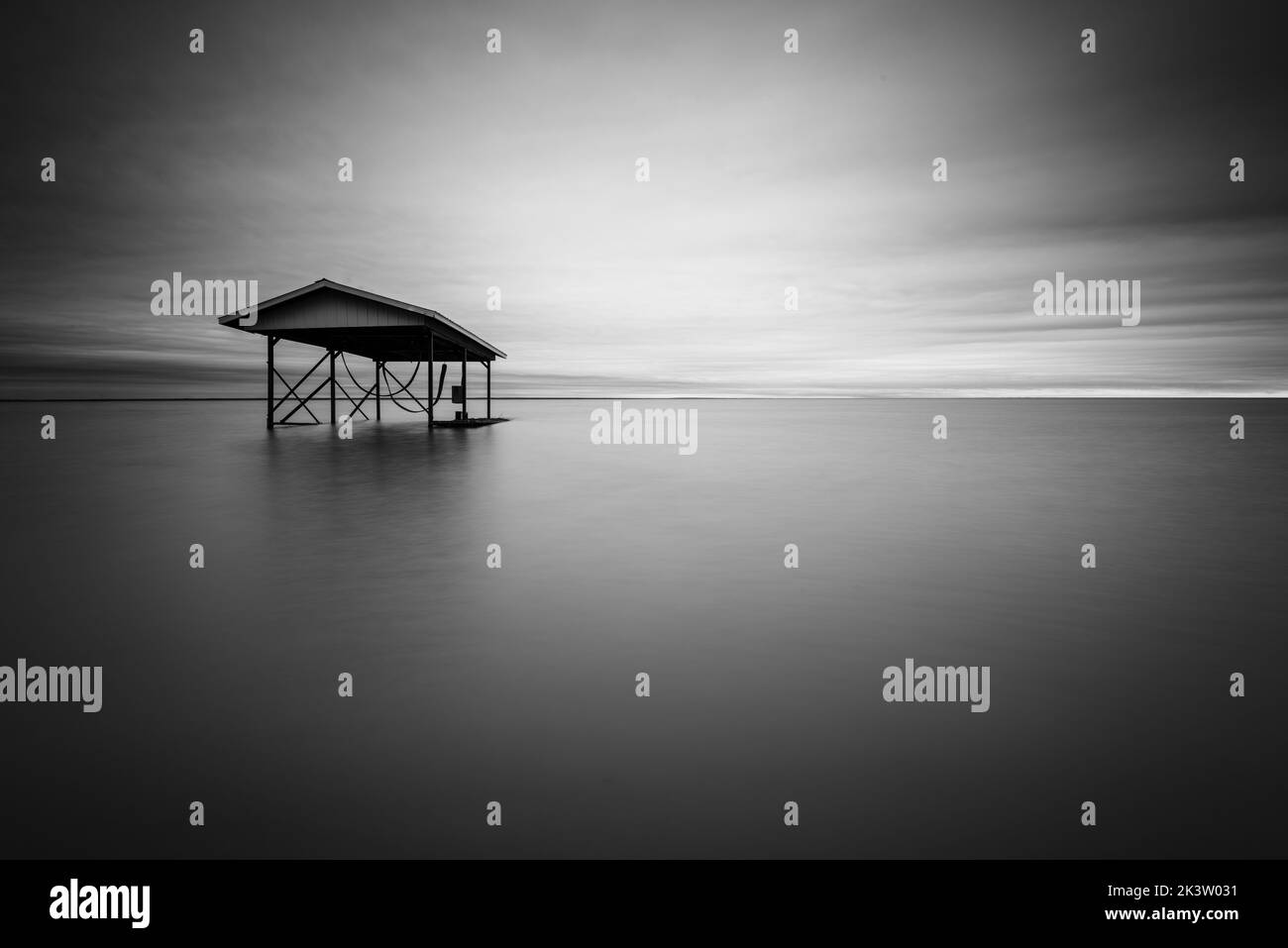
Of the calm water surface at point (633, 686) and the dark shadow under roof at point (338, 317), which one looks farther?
the dark shadow under roof at point (338, 317)

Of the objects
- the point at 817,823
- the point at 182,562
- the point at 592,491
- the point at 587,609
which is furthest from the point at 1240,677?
the point at 592,491

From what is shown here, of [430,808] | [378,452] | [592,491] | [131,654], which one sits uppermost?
[378,452]

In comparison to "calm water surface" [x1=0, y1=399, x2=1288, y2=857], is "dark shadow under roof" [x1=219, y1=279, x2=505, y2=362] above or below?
above

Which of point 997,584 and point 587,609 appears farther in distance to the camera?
point 997,584

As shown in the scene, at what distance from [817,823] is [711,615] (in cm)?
266

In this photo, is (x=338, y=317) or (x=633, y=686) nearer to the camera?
(x=633, y=686)

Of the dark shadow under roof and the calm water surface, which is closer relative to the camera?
the calm water surface

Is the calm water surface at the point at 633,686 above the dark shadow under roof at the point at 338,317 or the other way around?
the other way around

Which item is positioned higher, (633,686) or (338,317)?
(338,317)

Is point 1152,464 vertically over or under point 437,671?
over

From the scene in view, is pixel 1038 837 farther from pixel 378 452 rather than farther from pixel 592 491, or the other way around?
pixel 378 452
